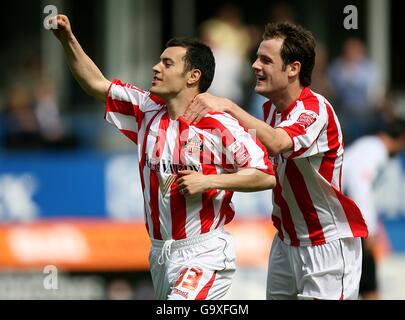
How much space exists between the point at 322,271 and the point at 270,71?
1.36 meters

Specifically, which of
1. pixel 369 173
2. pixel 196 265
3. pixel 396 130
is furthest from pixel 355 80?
pixel 196 265

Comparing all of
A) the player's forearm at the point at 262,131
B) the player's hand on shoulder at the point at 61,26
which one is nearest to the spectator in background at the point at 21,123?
the player's hand on shoulder at the point at 61,26

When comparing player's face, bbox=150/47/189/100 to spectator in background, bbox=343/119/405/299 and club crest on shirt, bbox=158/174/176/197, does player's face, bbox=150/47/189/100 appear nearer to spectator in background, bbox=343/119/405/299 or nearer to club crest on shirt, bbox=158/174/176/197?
club crest on shirt, bbox=158/174/176/197

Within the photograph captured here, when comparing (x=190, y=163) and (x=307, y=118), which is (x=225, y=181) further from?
(x=307, y=118)

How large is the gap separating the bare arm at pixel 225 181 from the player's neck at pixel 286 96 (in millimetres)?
727

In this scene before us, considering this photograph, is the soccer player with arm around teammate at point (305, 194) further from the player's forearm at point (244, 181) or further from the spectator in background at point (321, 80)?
the spectator in background at point (321, 80)

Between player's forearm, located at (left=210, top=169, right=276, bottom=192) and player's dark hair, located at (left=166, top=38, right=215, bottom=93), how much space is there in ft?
2.32

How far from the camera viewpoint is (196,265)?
20.7 ft

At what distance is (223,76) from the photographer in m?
14.3

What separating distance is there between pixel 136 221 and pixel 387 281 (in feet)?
9.78

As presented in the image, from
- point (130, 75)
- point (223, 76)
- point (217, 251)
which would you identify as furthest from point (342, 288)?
point (130, 75)

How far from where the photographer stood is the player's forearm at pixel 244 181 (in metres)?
6.08

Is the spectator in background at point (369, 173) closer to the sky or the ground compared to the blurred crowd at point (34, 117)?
closer to the ground
